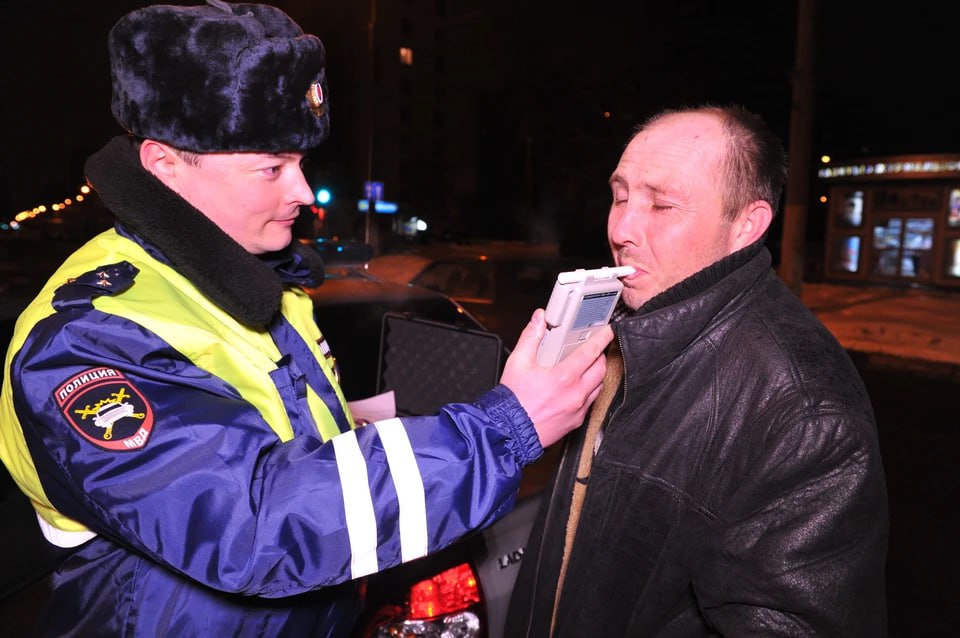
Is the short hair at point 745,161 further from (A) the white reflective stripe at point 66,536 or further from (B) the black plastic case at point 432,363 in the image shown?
(A) the white reflective stripe at point 66,536

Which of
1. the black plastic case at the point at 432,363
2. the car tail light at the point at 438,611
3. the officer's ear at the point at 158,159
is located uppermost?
the officer's ear at the point at 158,159

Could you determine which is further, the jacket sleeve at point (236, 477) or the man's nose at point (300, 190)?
the man's nose at point (300, 190)

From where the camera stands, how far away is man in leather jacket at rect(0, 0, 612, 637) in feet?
3.59

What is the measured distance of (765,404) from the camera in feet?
4.54

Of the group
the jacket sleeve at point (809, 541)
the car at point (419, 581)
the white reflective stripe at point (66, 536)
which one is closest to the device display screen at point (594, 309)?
the jacket sleeve at point (809, 541)

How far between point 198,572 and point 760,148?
155cm

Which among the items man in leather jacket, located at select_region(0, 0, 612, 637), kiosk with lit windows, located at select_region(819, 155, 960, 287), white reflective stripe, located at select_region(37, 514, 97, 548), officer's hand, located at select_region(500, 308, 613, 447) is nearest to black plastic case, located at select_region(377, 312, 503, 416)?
man in leather jacket, located at select_region(0, 0, 612, 637)

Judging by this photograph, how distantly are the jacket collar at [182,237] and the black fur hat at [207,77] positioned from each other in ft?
0.30

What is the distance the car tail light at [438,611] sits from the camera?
5.62ft

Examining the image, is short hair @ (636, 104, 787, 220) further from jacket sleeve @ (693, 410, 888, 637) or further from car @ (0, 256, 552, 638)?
Result: car @ (0, 256, 552, 638)

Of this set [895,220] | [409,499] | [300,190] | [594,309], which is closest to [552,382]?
[594,309]

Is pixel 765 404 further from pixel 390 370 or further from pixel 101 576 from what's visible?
pixel 390 370

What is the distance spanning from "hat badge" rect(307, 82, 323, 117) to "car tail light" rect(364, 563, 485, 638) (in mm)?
1207

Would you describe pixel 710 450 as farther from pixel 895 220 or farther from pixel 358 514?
pixel 895 220
